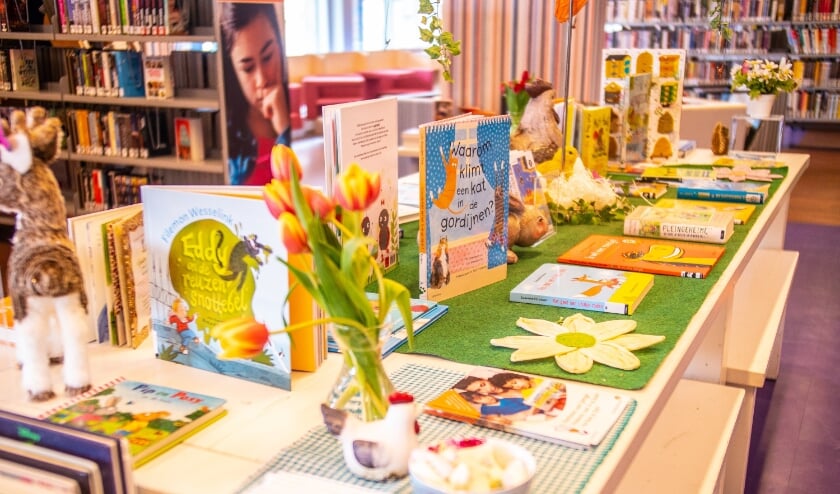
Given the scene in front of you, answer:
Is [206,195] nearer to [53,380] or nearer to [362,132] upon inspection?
[53,380]

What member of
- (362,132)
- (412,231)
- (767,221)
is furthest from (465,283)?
(767,221)

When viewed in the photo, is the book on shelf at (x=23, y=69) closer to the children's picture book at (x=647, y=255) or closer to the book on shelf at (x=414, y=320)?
the children's picture book at (x=647, y=255)

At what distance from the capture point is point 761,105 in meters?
4.28

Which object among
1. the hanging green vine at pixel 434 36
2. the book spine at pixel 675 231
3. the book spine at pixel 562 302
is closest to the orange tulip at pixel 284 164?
the book spine at pixel 562 302

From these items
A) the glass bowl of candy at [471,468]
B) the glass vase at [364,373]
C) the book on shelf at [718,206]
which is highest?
the glass vase at [364,373]

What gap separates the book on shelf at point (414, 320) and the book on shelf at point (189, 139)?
3.47 m

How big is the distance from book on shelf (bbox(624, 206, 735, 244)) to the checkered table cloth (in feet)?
3.12

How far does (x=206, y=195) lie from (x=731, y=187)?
5.77ft

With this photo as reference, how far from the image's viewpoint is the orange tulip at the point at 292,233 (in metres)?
0.87

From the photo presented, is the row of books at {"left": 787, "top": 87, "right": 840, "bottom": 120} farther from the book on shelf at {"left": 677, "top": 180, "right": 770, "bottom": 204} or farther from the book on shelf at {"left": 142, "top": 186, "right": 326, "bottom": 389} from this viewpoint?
the book on shelf at {"left": 142, "top": 186, "right": 326, "bottom": 389}

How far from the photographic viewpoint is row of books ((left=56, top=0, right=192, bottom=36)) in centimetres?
446

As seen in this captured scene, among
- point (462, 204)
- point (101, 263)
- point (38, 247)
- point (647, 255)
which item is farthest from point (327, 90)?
point (38, 247)

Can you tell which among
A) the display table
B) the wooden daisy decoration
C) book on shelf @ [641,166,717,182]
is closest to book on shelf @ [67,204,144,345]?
the display table

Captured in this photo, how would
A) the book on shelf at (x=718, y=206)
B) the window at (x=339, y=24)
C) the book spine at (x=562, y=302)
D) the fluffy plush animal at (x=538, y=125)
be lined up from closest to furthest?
the book spine at (x=562, y=302), the book on shelf at (x=718, y=206), the fluffy plush animal at (x=538, y=125), the window at (x=339, y=24)
